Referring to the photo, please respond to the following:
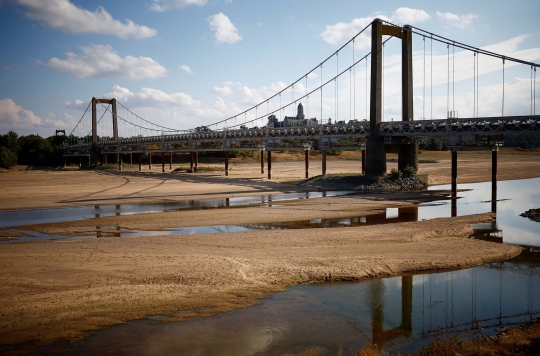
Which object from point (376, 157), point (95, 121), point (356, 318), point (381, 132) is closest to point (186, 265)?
point (356, 318)

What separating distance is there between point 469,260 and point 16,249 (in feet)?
50.7

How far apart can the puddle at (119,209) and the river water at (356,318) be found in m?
16.3

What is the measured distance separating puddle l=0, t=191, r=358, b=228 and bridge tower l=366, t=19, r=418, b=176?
7340 mm

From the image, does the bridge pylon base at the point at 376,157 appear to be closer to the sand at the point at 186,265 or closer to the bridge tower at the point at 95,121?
the sand at the point at 186,265

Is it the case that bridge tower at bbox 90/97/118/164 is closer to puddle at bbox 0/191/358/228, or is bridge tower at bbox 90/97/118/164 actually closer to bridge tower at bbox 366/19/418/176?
puddle at bbox 0/191/358/228

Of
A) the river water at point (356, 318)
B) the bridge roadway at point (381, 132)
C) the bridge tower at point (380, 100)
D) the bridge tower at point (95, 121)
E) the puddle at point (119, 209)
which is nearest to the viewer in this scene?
the river water at point (356, 318)

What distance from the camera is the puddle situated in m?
23.5

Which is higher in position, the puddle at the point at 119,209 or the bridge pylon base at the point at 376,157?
the bridge pylon base at the point at 376,157

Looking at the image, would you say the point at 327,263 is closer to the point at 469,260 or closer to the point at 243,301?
the point at 243,301

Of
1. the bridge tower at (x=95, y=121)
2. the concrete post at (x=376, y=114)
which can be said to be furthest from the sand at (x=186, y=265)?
the bridge tower at (x=95, y=121)

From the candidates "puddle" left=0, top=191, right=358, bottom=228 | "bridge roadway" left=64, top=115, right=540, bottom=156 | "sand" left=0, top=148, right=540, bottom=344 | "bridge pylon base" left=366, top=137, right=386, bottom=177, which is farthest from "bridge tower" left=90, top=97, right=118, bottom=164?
"sand" left=0, top=148, right=540, bottom=344

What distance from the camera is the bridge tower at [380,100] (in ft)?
123

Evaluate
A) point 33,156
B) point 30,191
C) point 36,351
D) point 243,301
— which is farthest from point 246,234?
point 33,156

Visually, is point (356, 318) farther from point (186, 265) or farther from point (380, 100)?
point (380, 100)
